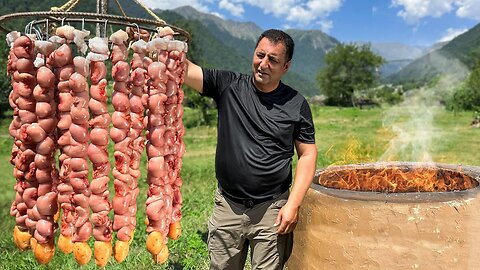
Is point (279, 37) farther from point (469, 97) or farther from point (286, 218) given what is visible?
point (469, 97)

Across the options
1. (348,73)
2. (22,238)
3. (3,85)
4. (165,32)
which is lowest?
(3,85)

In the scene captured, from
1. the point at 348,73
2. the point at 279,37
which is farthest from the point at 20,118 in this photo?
the point at 348,73

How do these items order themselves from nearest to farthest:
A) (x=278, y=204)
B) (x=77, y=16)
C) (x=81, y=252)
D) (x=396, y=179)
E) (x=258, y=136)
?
(x=77, y=16)
(x=81, y=252)
(x=258, y=136)
(x=278, y=204)
(x=396, y=179)

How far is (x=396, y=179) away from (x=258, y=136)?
6.01 feet

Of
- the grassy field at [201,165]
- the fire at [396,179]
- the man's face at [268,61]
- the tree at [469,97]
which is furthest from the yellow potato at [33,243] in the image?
the tree at [469,97]

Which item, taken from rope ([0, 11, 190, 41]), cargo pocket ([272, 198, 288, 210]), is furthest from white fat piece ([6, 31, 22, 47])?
cargo pocket ([272, 198, 288, 210])

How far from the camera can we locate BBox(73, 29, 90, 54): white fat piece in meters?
2.65

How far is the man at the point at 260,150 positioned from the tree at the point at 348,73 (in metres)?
73.4

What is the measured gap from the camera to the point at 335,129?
2659cm

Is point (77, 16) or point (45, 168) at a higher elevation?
point (77, 16)

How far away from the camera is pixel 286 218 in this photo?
378 centimetres

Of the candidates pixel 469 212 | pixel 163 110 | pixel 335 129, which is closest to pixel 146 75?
pixel 163 110

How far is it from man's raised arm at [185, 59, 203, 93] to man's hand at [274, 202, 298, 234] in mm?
1287

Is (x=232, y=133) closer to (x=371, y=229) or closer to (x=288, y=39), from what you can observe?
(x=288, y=39)
